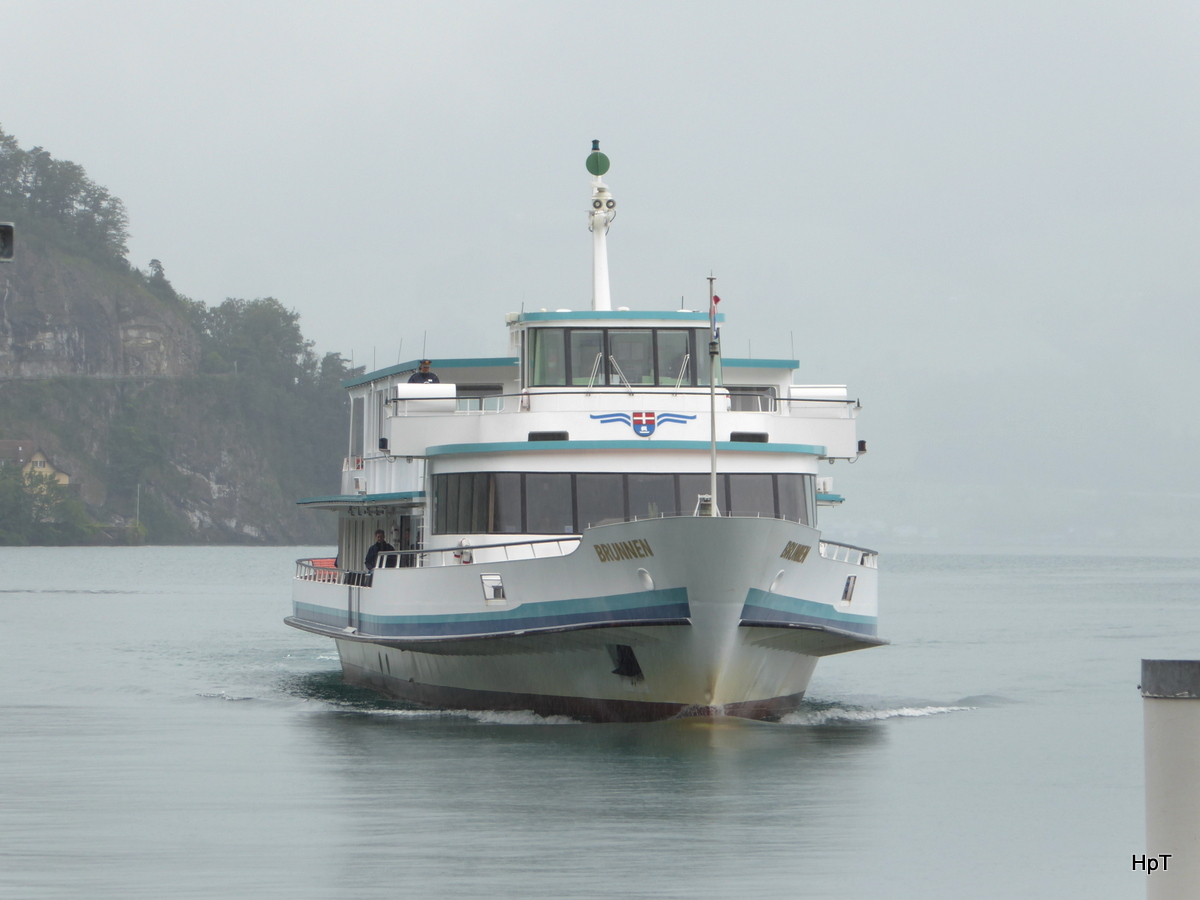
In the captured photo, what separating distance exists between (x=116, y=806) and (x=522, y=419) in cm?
853

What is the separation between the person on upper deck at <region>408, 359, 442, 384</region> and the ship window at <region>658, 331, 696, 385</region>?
344cm

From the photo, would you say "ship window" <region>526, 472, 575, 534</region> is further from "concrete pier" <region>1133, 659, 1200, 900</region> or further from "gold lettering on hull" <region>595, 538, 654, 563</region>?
"concrete pier" <region>1133, 659, 1200, 900</region>

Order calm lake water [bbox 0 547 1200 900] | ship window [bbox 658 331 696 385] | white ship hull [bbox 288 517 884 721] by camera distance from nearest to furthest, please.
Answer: calm lake water [bbox 0 547 1200 900]
white ship hull [bbox 288 517 884 721]
ship window [bbox 658 331 696 385]

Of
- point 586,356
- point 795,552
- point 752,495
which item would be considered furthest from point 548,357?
point 795,552

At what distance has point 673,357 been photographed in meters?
24.0

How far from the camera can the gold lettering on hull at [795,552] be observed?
804 inches

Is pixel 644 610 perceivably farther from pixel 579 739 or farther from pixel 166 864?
pixel 166 864

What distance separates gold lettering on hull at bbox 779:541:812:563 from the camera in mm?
20422

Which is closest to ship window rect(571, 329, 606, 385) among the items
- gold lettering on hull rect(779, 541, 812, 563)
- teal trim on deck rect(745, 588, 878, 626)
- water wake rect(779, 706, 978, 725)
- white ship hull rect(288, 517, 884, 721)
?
white ship hull rect(288, 517, 884, 721)

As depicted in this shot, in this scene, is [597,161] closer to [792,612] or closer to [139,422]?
[792,612]

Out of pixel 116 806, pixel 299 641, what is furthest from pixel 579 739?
pixel 299 641

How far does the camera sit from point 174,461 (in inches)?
7259

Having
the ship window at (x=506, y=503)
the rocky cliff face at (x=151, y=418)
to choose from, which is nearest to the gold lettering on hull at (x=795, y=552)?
the ship window at (x=506, y=503)

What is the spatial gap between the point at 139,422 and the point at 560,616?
171m
